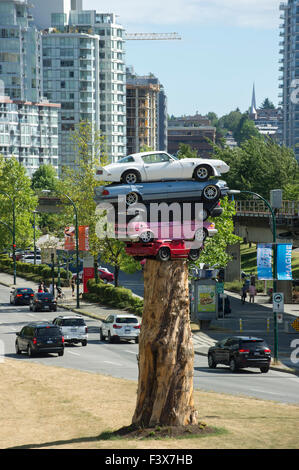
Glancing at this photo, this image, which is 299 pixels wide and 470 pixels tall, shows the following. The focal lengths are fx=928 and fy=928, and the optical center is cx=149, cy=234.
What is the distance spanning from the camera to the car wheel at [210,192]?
25.5 meters

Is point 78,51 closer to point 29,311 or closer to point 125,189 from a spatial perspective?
point 29,311

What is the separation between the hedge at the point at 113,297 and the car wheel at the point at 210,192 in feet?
125

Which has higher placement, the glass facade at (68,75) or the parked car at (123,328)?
the glass facade at (68,75)

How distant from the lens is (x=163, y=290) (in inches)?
1000

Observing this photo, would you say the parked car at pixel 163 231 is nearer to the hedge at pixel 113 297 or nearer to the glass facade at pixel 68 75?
the hedge at pixel 113 297

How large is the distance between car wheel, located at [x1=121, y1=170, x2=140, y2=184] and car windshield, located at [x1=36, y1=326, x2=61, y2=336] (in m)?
22.2

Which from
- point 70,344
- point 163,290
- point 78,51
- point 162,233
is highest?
point 78,51

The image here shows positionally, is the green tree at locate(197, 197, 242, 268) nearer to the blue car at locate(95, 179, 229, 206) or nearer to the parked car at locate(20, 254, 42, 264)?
the blue car at locate(95, 179, 229, 206)

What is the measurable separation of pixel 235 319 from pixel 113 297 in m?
11.0

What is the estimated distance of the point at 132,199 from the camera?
25000 mm

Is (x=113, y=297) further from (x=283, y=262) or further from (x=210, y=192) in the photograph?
(x=210, y=192)

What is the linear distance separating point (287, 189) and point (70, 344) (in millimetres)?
52137

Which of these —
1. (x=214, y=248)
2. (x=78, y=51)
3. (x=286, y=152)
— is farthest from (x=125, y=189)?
(x=78, y=51)

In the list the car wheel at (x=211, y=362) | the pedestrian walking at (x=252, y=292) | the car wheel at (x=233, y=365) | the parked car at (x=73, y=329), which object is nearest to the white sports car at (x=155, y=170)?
the car wheel at (x=233, y=365)
